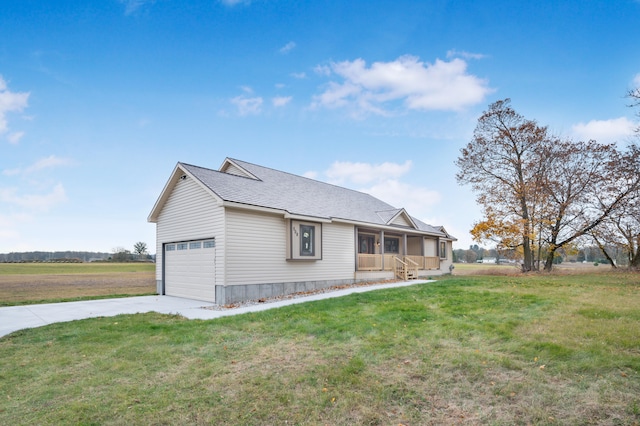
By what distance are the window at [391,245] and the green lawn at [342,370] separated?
15322 mm

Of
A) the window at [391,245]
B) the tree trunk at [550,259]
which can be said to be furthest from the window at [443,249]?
the tree trunk at [550,259]

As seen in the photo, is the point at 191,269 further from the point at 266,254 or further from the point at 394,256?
the point at 394,256

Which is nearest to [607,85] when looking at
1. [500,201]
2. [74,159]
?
[500,201]

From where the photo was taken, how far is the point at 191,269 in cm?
1389

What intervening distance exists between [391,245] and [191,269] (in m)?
14.1

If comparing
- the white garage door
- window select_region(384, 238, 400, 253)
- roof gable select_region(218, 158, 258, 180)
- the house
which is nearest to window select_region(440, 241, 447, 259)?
window select_region(384, 238, 400, 253)

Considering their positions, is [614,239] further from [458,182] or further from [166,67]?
[166,67]

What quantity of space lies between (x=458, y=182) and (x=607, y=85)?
11077 mm

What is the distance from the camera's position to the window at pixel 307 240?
14.4 meters

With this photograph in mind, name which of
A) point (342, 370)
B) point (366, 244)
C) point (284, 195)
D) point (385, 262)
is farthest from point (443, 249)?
point (342, 370)

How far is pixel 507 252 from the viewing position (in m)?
24.7

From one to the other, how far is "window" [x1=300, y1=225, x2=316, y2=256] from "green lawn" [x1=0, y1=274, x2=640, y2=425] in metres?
6.42

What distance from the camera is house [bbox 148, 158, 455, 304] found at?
12367mm

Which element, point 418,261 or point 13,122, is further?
point 418,261
